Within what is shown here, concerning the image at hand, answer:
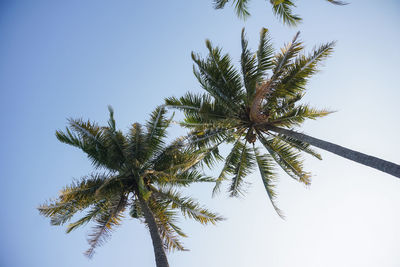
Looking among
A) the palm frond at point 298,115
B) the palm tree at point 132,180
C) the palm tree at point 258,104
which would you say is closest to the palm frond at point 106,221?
the palm tree at point 132,180

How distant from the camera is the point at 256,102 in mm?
8914

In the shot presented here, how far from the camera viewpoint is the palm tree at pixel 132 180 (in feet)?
27.5

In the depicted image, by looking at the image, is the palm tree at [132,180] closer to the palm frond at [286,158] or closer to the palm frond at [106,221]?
the palm frond at [106,221]

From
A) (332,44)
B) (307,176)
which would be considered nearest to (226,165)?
(307,176)

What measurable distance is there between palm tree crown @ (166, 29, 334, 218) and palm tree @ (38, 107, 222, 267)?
4.19 feet

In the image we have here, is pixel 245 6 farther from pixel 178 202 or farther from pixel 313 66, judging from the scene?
pixel 178 202

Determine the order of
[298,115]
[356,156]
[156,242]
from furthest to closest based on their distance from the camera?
[298,115] < [156,242] < [356,156]

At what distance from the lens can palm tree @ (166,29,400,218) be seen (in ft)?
30.8

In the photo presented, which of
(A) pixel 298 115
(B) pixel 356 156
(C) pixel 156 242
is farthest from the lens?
(A) pixel 298 115

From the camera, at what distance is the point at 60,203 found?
26.3ft

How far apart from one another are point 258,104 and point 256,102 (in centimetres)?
20

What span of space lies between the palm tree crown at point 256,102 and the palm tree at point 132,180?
1276mm

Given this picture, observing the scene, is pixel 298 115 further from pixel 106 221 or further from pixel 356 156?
pixel 106 221

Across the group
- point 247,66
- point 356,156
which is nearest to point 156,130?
point 247,66
